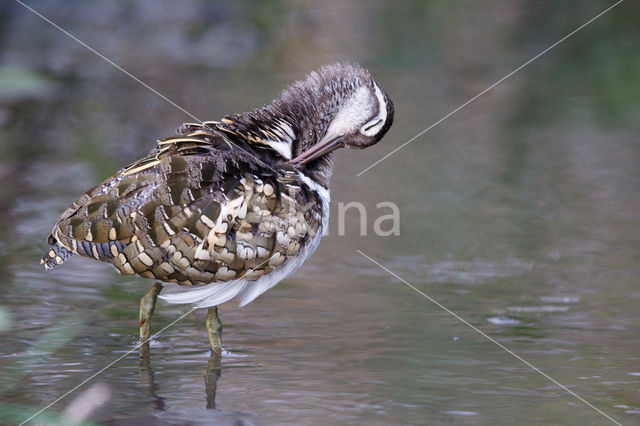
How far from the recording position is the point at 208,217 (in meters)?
5.53

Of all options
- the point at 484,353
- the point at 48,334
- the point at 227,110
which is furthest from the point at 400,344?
the point at 227,110

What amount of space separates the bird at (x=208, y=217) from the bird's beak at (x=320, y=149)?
0.05 ft

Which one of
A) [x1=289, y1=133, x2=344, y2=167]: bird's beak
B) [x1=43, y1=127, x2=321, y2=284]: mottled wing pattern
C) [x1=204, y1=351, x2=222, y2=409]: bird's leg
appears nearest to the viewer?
[x1=204, y1=351, x2=222, y2=409]: bird's leg

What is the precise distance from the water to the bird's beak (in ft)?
3.49

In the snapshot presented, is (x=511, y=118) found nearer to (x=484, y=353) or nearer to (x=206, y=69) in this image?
(x=206, y=69)

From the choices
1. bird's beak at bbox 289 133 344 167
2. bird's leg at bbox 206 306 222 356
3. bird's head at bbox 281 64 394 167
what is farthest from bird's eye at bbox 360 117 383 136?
bird's leg at bbox 206 306 222 356

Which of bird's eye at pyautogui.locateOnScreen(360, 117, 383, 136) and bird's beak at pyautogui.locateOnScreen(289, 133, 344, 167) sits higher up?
bird's eye at pyautogui.locateOnScreen(360, 117, 383, 136)

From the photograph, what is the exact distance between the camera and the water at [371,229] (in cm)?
530

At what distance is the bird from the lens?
5.53m

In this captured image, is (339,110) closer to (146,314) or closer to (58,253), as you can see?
(146,314)

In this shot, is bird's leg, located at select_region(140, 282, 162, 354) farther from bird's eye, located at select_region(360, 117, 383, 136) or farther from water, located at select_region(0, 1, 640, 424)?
bird's eye, located at select_region(360, 117, 383, 136)

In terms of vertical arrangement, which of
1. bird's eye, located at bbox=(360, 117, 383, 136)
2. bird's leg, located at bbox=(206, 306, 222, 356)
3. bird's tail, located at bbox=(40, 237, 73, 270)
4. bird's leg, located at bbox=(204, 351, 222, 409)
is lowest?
bird's leg, located at bbox=(204, 351, 222, 409)

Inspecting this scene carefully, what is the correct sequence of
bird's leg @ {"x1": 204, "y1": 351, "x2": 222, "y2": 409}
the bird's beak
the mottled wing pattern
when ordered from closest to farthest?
bird's leg @ {"x1": 204, "y1": 351, "x2": 222, "y2": 409}
the mottled wing pattern
the bird's beak

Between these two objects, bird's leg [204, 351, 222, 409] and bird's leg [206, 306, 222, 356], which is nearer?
bird's leg [204, 351, 222, 409]
